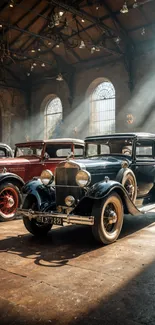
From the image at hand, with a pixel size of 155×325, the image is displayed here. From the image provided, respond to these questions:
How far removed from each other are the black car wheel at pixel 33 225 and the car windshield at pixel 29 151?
2329 millimetres

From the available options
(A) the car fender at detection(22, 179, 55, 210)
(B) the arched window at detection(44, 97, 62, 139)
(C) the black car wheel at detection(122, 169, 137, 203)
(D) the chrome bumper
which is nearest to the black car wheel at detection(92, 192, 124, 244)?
(D) the chrome bumper

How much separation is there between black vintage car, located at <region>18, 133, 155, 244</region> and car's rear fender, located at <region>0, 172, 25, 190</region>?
1.26 metres

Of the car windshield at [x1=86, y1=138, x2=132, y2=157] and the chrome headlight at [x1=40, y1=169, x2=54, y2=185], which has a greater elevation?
the car windshield at [x1=86, y1=138, x2=132, y2=157]

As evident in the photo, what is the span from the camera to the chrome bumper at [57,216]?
3502 millimetres

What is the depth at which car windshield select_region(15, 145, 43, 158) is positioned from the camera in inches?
259

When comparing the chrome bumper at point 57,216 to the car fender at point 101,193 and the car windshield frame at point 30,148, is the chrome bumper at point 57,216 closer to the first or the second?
the car fender at point 101,193

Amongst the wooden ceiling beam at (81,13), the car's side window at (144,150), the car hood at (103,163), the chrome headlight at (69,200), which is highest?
the wooden ceiling beam at (81,13)

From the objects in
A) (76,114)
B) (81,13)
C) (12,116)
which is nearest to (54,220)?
(81,13)

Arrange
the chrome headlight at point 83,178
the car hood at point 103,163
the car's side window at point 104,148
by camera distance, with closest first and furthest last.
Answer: the chrome headlight at point 83,178
the car hood at point 103,163
the car's side window at point 104,148

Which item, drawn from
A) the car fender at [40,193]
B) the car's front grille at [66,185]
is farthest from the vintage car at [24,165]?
the car's front grille at [66,185]

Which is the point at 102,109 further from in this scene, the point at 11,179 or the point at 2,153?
the point at 11,179

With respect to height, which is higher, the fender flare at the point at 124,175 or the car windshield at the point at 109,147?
the car windshield at the point at 109,147

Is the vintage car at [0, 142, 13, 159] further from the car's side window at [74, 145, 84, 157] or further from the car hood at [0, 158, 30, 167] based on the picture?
the car's side window at [74, 145, 84, 157]

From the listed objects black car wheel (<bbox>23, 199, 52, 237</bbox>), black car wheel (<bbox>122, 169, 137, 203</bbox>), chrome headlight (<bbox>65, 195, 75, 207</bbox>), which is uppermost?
black car wheel (<bbox>122, 169, 137, 203</bbox>)
